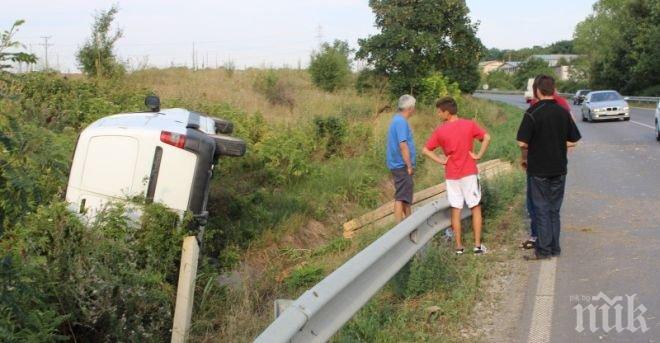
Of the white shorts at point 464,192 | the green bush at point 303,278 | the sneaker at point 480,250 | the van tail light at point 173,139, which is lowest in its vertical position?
the green bush at point 303,278

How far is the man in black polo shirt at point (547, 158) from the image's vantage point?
7.31 metres

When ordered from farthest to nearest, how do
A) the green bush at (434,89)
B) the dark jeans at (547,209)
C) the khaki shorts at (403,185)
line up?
the green bush at (434,89), the khaki shorts at (403,185), the dark jeans at (547,209)

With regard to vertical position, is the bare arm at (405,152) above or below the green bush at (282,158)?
above

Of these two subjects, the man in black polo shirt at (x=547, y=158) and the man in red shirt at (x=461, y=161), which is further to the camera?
the man in red shirt at (x=461, y=161)

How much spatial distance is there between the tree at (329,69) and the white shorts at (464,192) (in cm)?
2544

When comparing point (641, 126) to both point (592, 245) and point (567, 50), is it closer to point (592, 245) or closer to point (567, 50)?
point (592, 245)

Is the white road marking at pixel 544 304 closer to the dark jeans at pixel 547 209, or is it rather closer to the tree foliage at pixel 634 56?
the dark jeans at pixel 547 209

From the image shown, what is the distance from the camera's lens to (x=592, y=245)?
782cm

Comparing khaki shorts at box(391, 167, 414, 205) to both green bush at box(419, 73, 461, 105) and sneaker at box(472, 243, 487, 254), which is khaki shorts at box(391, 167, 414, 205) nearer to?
sneaker at box(472, 243, 487, 254)

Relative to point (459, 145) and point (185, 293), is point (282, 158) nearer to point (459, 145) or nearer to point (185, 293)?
point (459, 145)

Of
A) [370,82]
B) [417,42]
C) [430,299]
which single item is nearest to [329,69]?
[370,82]

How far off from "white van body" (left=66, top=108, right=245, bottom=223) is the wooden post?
1105 millimetres

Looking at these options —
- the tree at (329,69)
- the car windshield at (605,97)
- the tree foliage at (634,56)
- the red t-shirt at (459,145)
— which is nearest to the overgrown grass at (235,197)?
the red t-shirt at (459,145)

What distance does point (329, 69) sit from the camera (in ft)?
110
